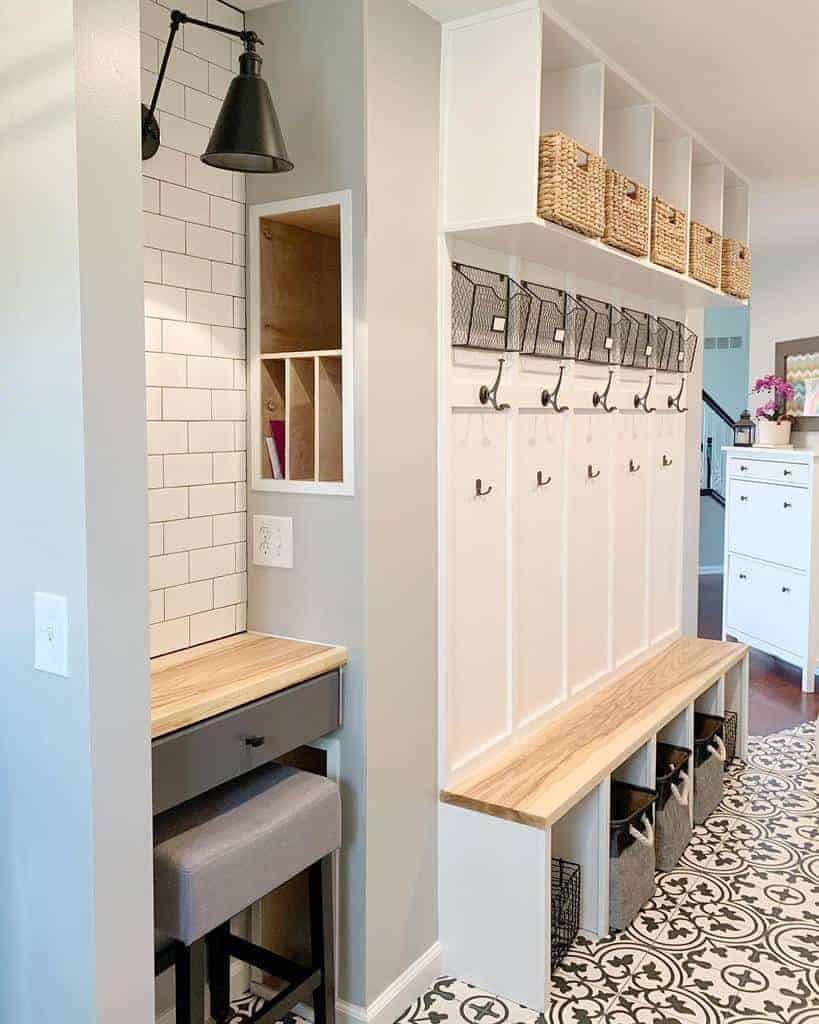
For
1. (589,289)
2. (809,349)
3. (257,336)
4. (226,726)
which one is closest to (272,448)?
(257,336)

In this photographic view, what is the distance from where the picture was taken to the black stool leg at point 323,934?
2238mm

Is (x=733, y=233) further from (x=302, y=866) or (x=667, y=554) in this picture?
(x=302, y=866)

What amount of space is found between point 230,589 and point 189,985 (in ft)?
3.03

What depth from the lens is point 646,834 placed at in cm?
302

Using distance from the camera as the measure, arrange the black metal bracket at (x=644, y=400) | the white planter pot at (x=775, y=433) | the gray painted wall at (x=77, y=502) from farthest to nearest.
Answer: the white planter pot at (x=775, y=433), the black metal bracket at (x=644, y=400), the gray painted wall at (x=77, y=502)

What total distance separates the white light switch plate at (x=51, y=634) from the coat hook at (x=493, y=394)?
146cm

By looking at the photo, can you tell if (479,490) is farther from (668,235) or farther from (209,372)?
(668,235)

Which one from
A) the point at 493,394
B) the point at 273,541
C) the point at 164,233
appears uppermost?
the point at 164,233

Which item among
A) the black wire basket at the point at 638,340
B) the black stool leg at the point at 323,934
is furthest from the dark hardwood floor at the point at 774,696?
the black stool leg at the point at 323,934

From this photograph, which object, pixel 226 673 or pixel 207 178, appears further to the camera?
pixel 207 178

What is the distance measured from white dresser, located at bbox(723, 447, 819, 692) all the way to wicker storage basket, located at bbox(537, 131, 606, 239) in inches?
124

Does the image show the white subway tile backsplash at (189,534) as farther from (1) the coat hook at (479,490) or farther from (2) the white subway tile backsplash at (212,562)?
(1) the coat hook at (479,490)

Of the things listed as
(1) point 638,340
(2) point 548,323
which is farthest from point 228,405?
(1) point 638,340

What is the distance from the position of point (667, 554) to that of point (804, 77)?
1.91 meters
